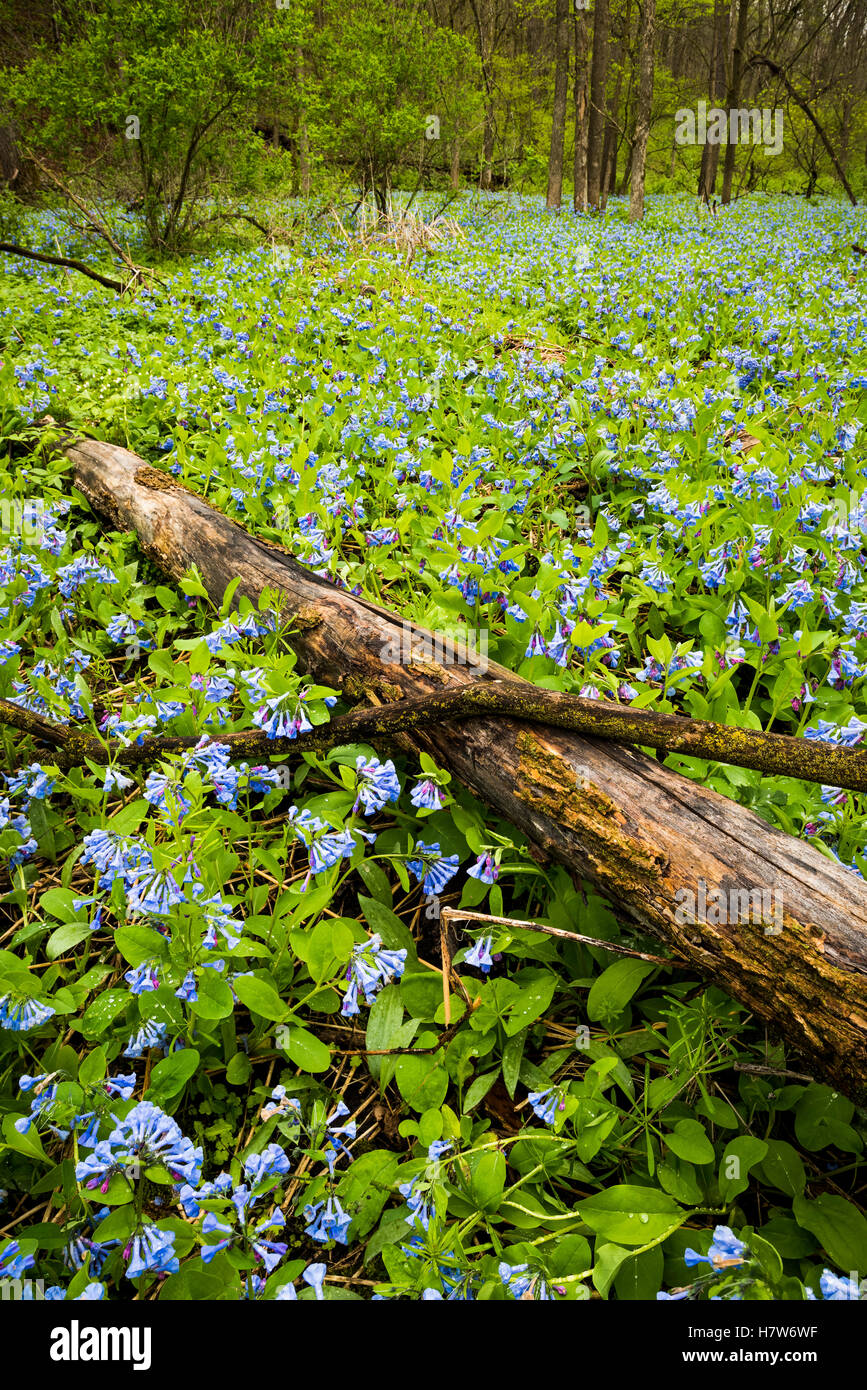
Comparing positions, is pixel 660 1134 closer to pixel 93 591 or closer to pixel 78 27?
pixel 93 591

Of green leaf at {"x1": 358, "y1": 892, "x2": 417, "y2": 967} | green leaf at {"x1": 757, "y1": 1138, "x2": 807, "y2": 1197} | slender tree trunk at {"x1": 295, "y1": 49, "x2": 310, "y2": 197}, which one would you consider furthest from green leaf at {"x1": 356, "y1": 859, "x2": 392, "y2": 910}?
slender tree trunk at {"x1": 295, "y1": 49, "x2": 310, "y2": 197}

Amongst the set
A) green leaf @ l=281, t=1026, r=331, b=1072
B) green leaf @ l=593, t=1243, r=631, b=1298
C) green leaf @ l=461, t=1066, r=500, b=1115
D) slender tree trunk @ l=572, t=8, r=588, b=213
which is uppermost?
slender tree trunk @ l=572, t=8, r=588, b=213

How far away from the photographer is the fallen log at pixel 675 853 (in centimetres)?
113

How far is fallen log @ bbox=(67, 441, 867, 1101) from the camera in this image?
1134 mm

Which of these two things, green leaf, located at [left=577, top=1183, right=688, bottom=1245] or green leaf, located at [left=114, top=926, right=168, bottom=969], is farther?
green leaf, located at [left=114, top=926, right=168, bottom=969]

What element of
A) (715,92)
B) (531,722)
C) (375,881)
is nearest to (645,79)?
(531,722)

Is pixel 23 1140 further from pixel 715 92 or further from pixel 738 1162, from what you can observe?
pixel 715 92

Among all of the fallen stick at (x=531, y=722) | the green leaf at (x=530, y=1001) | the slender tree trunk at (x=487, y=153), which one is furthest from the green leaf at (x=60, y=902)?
the slender tree trunk at (x=487, y=153)

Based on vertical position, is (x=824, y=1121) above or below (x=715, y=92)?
below

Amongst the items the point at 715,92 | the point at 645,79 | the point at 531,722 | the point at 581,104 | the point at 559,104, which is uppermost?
the point at 715,92

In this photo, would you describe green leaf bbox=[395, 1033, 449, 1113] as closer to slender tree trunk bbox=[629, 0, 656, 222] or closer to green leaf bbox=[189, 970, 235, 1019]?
green leaf bbox=[189, 970, 235, 1019]

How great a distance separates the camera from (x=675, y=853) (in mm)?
1334

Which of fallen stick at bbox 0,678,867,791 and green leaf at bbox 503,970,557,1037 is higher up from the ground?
fallen stick at bbox 0,678,867,791
